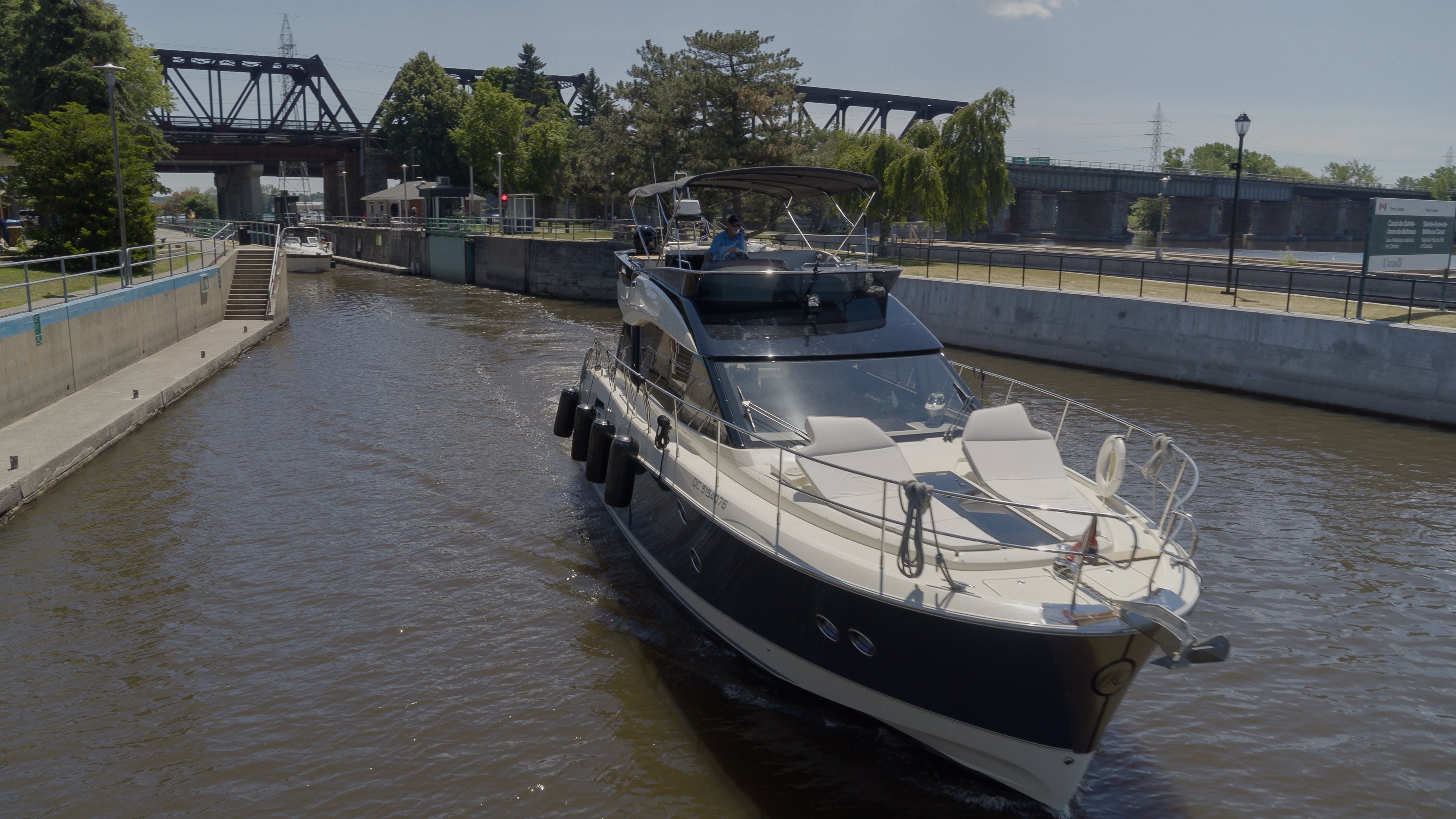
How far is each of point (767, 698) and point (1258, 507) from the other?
25.7 feet

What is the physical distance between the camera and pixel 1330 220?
280 feet

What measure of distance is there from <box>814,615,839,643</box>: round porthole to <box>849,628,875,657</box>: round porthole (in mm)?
116

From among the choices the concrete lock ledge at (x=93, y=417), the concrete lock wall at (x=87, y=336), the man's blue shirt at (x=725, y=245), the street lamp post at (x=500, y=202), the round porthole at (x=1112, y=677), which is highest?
the street lamp post at (x=500, y=202)

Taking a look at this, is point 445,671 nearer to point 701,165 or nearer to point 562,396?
point 562,396

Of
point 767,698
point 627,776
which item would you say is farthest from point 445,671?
point 767,698

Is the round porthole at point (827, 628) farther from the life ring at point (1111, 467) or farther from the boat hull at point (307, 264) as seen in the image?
the boat hull at point (307, 264)

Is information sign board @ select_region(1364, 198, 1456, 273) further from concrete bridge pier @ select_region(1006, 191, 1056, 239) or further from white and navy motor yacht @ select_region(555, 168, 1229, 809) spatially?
concrete bridge pier @ select_region(1006, 191, 1056, 239)

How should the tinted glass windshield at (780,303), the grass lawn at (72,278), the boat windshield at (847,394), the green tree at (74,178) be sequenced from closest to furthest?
the boat windshield at (847,394) < the tinted glass windshield at (780,303) < the grass lawn at (72,278) < the green tree at (74,178)

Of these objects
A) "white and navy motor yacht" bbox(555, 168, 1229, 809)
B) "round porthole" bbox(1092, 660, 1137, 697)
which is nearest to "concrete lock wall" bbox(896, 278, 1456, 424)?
"white and navy motor yacht" bbox(555, 168, 1229, 809)

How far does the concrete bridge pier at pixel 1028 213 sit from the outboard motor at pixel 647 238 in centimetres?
6361

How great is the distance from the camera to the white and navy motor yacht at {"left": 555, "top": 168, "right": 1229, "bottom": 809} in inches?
213

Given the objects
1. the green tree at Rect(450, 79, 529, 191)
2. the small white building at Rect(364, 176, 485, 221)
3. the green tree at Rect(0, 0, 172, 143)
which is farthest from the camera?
the green tree at Rect(450, 79, 529, 191)

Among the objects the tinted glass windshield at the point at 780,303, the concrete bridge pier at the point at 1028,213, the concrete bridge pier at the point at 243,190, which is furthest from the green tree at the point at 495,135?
the tinted glass windshield at the point at 780,303

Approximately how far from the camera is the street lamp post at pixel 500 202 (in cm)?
4634
